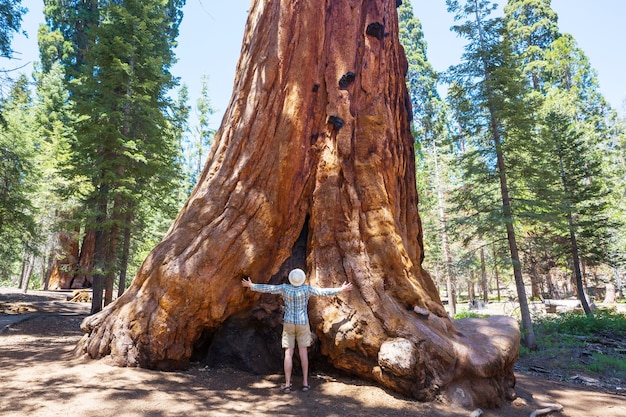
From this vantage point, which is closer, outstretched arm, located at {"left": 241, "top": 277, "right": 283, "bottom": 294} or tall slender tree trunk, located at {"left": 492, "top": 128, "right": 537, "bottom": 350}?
outstretched arm, located at {"left": 241, "top": 277, "right": 283, "bottom": 294}

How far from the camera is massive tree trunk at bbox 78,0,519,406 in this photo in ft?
15.7

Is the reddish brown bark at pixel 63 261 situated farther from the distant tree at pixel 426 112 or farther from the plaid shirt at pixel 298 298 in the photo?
the distant tree at pixel 426 112

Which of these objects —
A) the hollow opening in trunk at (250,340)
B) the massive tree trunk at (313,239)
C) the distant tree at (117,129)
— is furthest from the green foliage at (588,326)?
the distant tree at (117,129)

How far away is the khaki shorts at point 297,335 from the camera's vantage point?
473 centimetres

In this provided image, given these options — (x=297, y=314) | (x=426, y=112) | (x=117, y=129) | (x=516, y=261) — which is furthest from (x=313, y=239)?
(x=426, y=112)

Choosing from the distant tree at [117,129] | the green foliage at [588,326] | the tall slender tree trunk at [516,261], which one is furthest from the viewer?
the green foliage at [588,326]

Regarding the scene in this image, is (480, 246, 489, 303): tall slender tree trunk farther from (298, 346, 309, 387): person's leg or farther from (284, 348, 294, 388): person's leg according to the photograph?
(284, 348, 294, 388): person's leg

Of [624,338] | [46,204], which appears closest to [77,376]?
[624,338]

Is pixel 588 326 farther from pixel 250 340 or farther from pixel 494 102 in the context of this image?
pixel 250 340

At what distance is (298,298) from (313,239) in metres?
1.19

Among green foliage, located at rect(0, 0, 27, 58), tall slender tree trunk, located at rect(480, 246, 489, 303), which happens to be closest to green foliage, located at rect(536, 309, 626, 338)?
tall slender tree trunk, located at rect(480, 246, 489, 303)

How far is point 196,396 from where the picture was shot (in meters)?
4.02

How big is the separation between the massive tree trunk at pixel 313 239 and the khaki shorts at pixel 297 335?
0.33 meters

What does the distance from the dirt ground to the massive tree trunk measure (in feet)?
0.82
